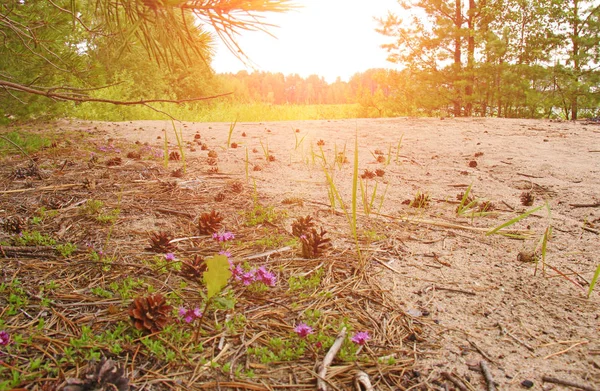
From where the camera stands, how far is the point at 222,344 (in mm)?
1073

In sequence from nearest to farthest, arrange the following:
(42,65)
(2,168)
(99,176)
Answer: (99,176) → (2,168) → (42,65)

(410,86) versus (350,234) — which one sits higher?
(410,86)

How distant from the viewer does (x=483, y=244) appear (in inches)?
71.3

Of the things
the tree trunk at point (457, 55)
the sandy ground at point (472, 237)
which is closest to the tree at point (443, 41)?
the tree trunk at point (457, 55)

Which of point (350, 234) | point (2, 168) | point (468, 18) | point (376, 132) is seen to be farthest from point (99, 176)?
point (468, 18)

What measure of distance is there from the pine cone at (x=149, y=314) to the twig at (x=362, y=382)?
59 centimetres

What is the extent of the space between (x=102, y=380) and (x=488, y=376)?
1.00 m

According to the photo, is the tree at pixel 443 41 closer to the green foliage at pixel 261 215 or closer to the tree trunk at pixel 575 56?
the tree trunk at pixel 575 56

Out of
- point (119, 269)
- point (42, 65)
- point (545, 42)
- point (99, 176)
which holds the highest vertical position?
point (545, 42)

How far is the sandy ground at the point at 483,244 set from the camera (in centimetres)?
108

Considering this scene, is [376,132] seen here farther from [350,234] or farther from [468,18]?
[468,18]

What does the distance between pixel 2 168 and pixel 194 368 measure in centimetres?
310

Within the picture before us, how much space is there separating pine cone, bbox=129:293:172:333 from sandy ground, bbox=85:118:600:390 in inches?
31.0

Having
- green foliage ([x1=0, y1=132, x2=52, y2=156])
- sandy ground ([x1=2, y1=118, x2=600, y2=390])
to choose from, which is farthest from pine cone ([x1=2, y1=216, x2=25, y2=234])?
green foliage ([x1=0, y1=132, x2=52, y2=156])
